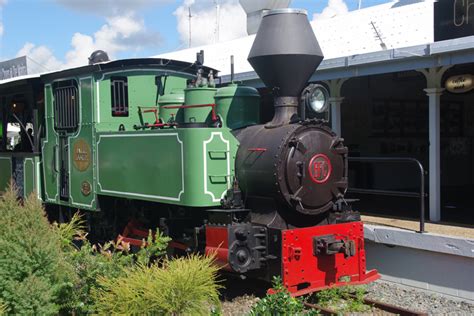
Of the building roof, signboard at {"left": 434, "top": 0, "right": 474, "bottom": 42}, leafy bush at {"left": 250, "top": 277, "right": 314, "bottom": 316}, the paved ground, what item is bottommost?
leafy bush at {"left": 250, "top": 277, "right": 314, "bottom": 316}

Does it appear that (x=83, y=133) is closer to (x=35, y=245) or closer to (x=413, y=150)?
(x=35, y=245)

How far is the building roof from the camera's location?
1186 cm

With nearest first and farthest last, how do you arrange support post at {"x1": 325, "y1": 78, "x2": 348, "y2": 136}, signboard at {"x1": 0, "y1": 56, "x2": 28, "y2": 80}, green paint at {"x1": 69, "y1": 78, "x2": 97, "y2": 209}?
green paint at {"x1": 69, "y1": 78, "x2": 97, "y2": 209} → support post at {"x1": 325, "y1": 78, "x2": 348, "y2": 136} → signboard at {"x1": 0, "y1": 56, "x2": 28, "y2": 80}

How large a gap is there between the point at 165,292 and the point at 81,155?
422 centimetres

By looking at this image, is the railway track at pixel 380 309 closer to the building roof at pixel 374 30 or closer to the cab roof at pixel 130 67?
the cab roof at pixel 130 67

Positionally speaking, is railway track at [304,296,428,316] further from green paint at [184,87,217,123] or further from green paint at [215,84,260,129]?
green paint at [184,87,217,123]

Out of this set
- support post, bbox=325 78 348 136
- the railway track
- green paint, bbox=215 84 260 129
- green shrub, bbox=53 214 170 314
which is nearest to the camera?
green shrub, bbox=53 214 170 314

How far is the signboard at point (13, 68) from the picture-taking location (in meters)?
23.1

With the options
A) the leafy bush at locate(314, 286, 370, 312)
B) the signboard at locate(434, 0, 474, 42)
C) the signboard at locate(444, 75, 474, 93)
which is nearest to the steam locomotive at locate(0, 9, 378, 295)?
the leafy bush at locate(314, 286, 370, 312)

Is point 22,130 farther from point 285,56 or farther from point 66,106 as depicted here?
point 285,56

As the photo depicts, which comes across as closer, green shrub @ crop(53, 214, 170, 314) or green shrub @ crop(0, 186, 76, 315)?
green shrub @ crop(0, 186, 76, 315)

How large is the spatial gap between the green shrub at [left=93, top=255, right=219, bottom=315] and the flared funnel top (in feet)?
8.80

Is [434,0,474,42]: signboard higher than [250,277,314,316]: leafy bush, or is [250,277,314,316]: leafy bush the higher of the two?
[434,0,474,42]: signboard

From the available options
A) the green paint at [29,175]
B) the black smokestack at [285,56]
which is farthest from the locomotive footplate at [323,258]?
the green paint at [29,175]
